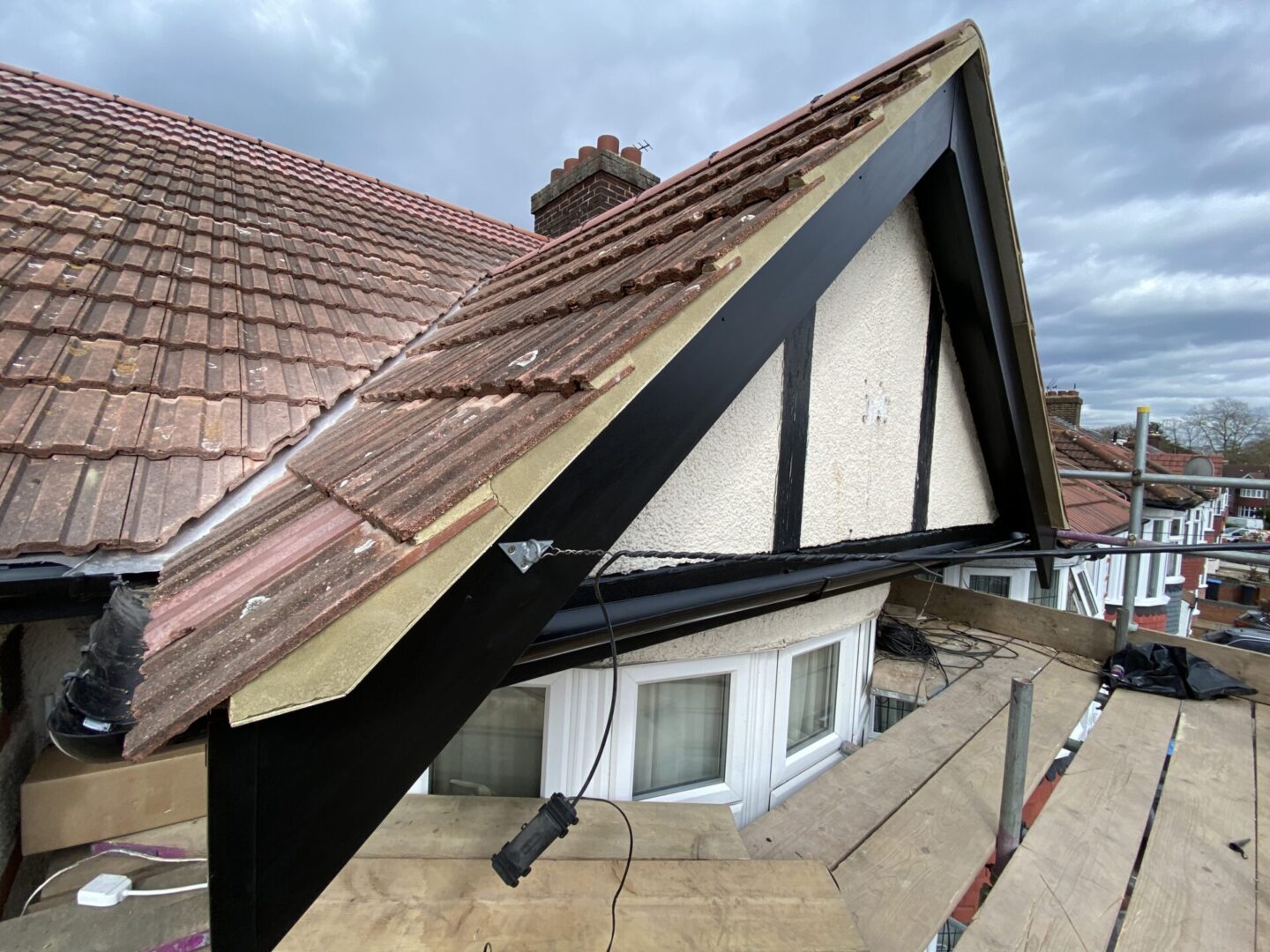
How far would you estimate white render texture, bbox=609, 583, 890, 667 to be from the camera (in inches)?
99.7

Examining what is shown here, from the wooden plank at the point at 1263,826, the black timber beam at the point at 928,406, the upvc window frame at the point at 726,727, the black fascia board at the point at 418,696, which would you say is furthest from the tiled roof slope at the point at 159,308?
the wooden plank at the point at 1263,826

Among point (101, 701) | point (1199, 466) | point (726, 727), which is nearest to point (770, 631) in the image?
point (726, 727)

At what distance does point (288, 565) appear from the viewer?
4.09 ft

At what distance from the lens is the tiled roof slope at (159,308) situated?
87.0 inches

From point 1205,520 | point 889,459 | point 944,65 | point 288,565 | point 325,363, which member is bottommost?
point 1205,520

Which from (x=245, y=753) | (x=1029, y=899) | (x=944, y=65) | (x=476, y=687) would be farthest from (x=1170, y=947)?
(x=944, y=65)

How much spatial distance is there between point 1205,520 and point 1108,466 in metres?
15.4

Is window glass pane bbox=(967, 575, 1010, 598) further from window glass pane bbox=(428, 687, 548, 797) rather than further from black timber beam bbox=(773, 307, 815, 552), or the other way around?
window glass pane bbox=(428, 687, 548, 797)

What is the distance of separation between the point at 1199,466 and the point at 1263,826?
3.89 m

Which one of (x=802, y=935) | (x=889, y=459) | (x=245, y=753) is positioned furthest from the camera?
(x=889, y=459)

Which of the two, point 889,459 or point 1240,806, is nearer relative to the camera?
point 1240,806

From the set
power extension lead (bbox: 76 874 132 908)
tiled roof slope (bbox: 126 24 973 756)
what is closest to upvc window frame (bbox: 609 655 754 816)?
tiled roof slope (bbox: 126 24 973 756)

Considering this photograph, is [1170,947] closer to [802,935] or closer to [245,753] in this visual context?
[802,935]

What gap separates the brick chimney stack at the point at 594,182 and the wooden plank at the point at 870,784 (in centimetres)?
610
